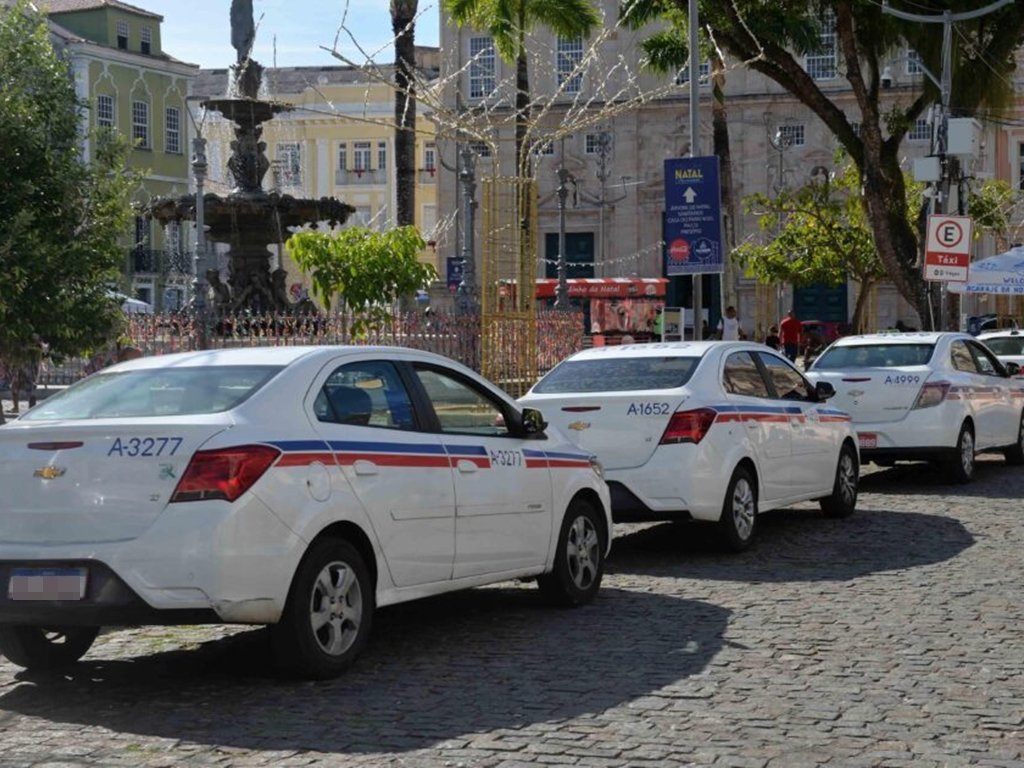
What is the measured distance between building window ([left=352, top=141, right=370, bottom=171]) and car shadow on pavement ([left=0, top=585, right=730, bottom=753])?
264 feet

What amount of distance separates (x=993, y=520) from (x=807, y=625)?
19.0ft

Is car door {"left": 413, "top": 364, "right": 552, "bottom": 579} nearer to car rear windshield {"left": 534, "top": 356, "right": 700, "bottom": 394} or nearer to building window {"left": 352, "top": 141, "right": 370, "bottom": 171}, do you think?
car rear windshield {"left": 534, "top": 356, "right": 700, "bottom": 394}

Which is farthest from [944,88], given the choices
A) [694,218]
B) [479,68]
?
[479,68]

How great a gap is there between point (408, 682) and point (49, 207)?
6.46m

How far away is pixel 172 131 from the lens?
70.8m

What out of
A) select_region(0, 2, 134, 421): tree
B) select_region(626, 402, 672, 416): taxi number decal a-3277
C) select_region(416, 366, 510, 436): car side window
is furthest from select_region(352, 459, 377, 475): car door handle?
select_region(0, 2, 134, 421): tree

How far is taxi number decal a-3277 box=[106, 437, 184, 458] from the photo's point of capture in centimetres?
770

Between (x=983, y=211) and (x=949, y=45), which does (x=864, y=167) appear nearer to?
(x=949, y=45)

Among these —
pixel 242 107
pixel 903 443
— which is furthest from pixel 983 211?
pixel 903 443

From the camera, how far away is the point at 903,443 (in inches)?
695

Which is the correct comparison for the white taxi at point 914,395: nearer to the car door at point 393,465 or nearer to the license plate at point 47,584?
the car door at point 393,465

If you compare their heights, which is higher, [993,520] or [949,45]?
[949,45]

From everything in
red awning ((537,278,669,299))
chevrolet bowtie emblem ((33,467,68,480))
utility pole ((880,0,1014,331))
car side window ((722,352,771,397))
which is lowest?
chevrolet bowtie emblem ((33,467,68,480))

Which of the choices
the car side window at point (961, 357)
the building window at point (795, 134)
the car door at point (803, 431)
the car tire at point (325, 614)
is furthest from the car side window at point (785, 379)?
the building window at point (795, 134)
